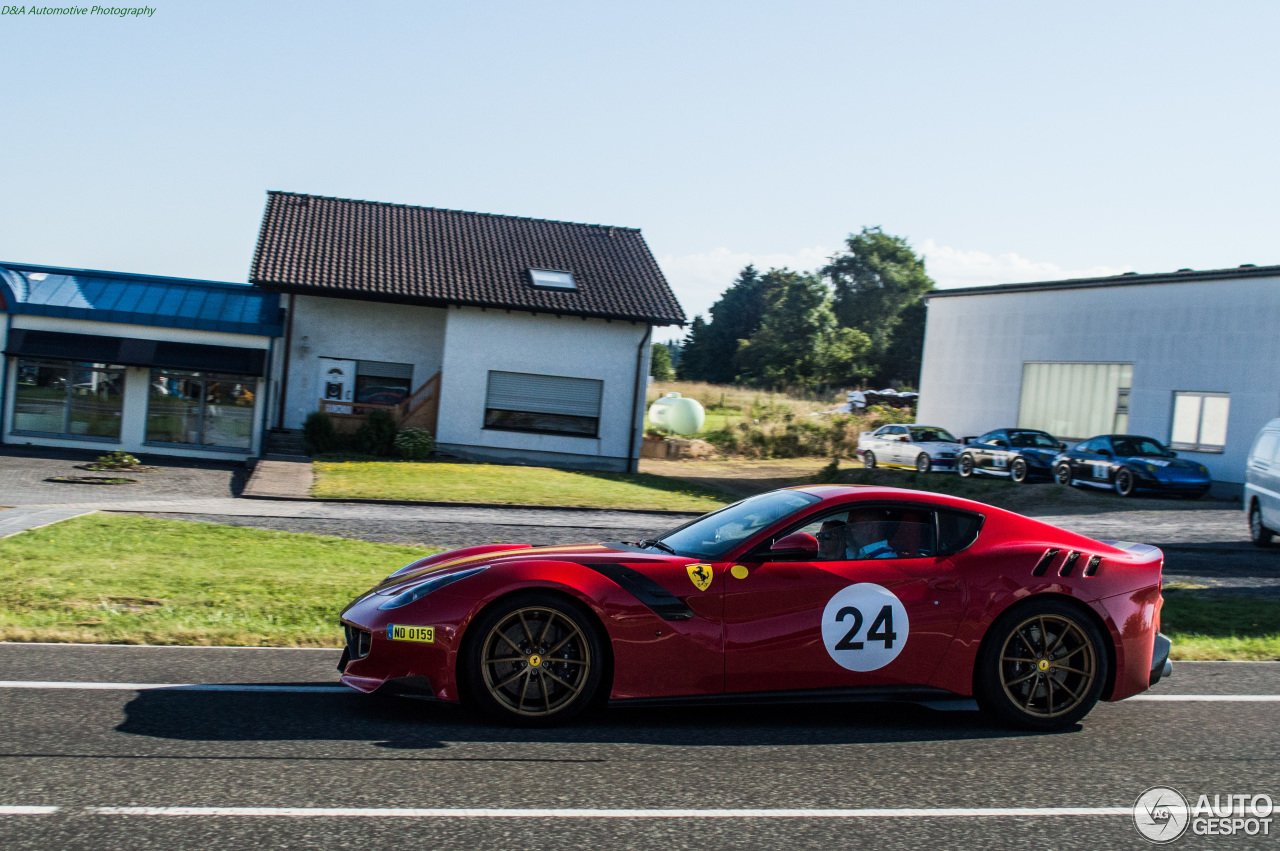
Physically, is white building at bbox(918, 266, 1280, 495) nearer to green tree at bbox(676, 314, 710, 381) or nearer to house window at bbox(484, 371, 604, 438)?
house window at bbox(484, 371, 604, 438)

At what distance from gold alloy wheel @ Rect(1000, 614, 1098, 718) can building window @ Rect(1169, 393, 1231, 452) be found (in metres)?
24.6

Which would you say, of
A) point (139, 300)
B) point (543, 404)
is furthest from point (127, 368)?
point (543, 404)

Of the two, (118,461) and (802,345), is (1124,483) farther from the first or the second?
(802,345)

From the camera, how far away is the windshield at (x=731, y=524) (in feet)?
19.4

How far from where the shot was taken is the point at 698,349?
335 ft

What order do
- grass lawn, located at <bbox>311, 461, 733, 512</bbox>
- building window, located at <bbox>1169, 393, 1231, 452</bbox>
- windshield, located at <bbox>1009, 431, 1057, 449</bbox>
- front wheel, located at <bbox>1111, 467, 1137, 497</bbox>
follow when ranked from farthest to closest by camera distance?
windshield, located at <bbox>1009, 431, 1057, 449</bbox>
building window, located at <bbox>1169, 393, 1231, 452</bbox>
front wheel, located at <bbox>1111, 467, 1137, 497</bbox>
grass lawn, located at <bbox>311, 461, 733, 512</bbox>

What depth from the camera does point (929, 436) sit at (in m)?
30.6

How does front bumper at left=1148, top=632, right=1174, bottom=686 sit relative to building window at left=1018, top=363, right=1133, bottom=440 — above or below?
below

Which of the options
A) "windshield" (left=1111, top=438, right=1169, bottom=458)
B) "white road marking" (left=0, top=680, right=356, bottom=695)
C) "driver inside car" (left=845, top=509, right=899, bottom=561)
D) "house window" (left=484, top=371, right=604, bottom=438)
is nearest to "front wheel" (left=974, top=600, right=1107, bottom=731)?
"driver inside car" (left=845, top=509, right=899, bottom=561)

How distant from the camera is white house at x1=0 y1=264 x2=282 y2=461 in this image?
85.8 feet

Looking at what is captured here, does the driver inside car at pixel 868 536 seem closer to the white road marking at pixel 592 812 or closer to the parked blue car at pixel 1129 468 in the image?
the white road marking at pixel 592 812

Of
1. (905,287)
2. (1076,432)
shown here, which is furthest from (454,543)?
(905,287)

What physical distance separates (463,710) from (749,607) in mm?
1618

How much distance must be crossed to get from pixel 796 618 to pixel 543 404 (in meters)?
23.2
